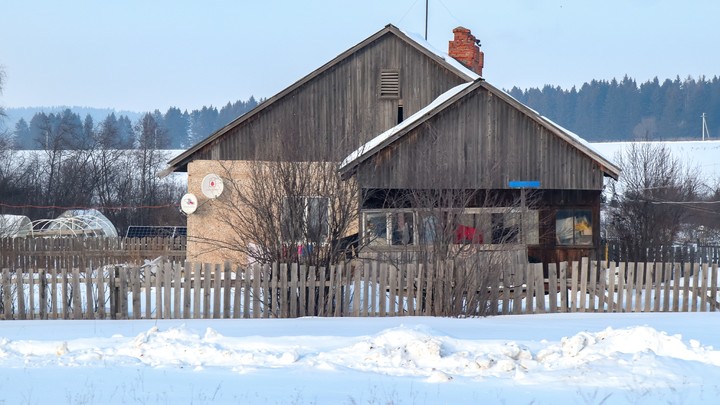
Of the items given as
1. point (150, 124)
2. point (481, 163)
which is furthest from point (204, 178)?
point (150, 124)

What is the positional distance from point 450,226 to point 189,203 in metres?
11.3

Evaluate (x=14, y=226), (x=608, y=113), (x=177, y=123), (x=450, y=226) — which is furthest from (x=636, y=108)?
(x=450, y=226)

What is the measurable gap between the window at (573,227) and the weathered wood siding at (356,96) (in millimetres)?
5053

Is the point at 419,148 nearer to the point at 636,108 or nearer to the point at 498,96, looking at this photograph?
the point at 498,96

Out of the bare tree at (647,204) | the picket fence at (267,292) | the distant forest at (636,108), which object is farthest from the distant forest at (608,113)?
the picket fence at (267,292)

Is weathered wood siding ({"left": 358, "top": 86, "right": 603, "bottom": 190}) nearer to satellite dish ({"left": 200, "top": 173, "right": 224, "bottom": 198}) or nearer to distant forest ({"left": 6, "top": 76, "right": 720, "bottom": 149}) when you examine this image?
satellite dish ({"left": 200, "top": 173, "right": 224, "bottom": 198})

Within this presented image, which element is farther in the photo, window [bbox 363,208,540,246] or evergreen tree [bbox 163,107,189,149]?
evergreen tree [bbox 163,107,189,149]

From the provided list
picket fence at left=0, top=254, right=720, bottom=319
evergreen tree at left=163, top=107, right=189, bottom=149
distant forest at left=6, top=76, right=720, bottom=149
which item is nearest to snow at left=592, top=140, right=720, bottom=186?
distant forest at left=6, top=76, right=720, bottom=149

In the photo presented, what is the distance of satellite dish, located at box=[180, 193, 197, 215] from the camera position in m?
24.8

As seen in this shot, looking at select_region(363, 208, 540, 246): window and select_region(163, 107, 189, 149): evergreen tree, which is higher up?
select_region(163, 107, 189, 149): evergreen tree

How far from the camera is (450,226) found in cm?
1559

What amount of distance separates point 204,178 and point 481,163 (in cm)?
770

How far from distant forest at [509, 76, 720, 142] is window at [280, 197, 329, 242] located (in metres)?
123

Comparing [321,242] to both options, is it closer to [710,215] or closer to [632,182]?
[632,182]
